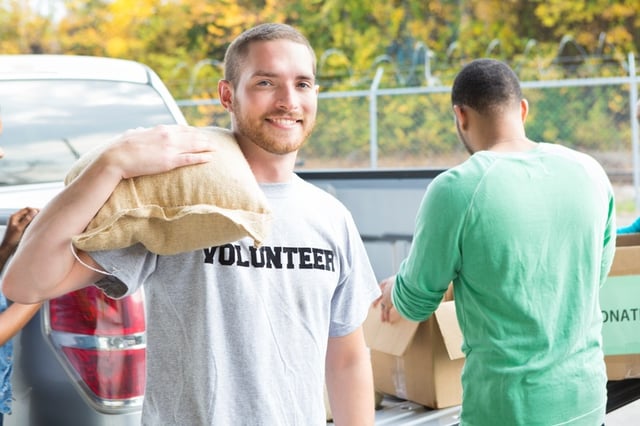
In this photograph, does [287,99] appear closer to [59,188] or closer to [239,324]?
[239,324]

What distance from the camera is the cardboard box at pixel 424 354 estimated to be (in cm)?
320

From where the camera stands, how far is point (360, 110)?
14.4 metres

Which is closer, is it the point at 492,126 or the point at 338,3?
the point at 492,126

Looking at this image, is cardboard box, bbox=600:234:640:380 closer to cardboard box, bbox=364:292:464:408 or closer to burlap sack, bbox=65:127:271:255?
cardboard box, bbox=364:292:464:408

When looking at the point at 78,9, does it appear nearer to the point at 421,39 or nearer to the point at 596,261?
the point at 421,39

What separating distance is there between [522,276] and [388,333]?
3.32 feet

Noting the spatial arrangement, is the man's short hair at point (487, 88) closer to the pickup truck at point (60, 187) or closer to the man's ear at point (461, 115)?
the man's ear at point (461, 115)

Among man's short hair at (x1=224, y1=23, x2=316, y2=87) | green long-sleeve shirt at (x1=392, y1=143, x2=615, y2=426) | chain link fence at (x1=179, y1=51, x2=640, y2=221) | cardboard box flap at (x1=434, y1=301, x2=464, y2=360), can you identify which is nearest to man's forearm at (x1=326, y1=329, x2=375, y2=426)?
green long-sleeve shirt at (x1=392, y1=143, x2=615, y2=426)

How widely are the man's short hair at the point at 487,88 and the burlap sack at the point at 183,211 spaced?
3.50 feet


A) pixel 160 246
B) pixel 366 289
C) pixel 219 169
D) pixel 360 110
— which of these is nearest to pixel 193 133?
pixel 219 169

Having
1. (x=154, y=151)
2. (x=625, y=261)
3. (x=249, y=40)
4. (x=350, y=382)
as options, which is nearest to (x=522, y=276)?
(x=350, y=382)

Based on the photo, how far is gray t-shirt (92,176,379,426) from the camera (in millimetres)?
1859

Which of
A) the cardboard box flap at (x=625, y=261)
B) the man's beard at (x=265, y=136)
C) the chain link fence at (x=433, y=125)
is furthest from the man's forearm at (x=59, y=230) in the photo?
the chain link fence at (x=433, y=125)

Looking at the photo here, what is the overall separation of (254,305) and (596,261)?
108 centimetres
